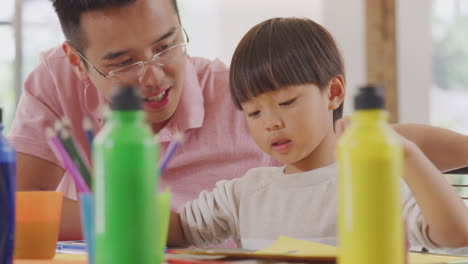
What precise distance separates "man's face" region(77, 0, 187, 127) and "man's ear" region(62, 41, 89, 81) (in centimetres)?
11

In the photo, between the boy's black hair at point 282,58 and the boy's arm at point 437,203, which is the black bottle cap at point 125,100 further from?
the boy's black hair at point 282,58

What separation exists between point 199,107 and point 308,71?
584 millimetres

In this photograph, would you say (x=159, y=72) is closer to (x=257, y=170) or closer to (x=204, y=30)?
(x=257, y=170)

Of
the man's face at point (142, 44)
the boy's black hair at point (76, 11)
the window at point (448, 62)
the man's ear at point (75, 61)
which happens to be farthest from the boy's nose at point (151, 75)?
the window at point (448, 62)

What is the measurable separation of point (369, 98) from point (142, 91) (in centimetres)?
103

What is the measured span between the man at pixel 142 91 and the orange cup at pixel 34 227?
0.41 m

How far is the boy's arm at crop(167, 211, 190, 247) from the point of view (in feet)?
4.51

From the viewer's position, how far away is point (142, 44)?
5.14ft

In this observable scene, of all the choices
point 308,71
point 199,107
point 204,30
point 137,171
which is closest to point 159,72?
point 199,107

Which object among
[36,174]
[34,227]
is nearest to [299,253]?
[34,227]

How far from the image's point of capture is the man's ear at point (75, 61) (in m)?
1.79

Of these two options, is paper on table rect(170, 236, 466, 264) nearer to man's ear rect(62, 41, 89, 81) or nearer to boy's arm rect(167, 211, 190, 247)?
boy's arm rect(167, 211, 190, 247)

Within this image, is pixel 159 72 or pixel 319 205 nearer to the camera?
pixel 319 205

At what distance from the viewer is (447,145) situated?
1402 millimetres
